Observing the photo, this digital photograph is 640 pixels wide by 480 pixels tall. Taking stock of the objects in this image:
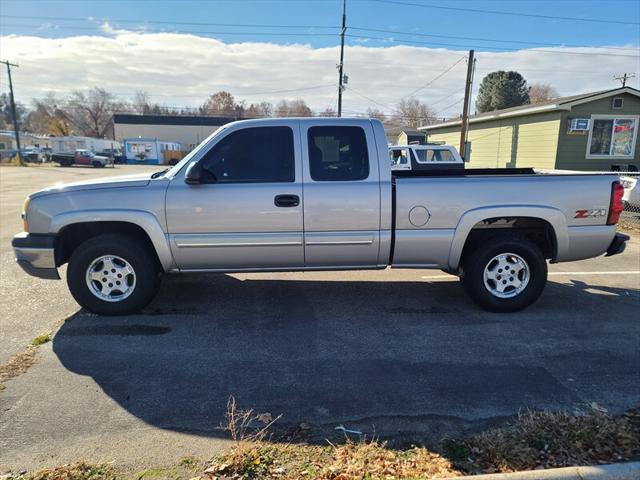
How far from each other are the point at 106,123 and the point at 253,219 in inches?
4642

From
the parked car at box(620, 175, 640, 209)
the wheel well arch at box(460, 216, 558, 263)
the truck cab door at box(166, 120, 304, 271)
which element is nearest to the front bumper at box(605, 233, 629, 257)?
the wheel well arch at box(460, 216, 558, 263)

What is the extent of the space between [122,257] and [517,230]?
4.35m

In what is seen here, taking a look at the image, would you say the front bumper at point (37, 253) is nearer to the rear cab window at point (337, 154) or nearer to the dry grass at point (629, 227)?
the rear cab window at point (337, 154)

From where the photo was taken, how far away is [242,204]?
4598mm

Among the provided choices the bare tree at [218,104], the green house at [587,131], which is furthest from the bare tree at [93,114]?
the green house at [587,131]

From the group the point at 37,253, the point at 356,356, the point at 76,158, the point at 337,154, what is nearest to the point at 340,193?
the point at 337,154

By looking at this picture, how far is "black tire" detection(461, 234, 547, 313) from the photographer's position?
4895mm

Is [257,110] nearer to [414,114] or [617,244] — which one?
[414,114]

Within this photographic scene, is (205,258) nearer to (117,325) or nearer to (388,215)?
(117,325)

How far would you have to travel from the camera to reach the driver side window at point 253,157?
467 cm

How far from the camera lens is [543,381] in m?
3.60

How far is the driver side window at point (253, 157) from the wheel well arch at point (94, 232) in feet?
3.36

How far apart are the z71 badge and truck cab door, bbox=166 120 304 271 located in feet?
9.91

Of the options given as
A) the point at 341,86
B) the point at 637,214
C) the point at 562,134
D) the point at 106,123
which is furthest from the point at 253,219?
the point at 106,123
